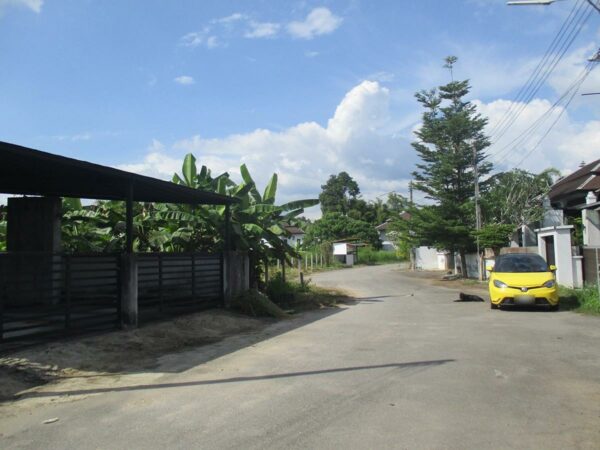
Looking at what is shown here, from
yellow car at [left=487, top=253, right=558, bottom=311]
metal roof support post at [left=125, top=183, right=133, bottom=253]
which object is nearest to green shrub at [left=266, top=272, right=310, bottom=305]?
yellow car at [left=487, top=253, right=558, bottom=311]

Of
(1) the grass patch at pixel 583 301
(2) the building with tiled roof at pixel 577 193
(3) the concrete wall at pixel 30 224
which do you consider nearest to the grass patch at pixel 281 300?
(3) the concrete wall at pixel 30 224

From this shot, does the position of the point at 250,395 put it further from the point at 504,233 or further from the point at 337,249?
the point at 337,249

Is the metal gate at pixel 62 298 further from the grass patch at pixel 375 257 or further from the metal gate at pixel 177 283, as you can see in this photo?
the grass patch at pixel 375 257

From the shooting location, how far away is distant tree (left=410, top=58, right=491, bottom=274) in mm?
32750

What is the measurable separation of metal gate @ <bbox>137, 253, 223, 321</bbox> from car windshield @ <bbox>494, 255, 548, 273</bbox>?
8.23m

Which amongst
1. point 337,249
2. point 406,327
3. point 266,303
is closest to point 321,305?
point 266,303

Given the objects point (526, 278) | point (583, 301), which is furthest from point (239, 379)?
point (583, 301)

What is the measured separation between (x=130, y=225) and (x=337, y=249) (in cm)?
4679

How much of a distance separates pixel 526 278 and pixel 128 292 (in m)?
10.3

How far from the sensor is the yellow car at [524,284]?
550 inches

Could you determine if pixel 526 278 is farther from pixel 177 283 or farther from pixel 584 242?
pixel 177 283

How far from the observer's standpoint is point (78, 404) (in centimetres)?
604

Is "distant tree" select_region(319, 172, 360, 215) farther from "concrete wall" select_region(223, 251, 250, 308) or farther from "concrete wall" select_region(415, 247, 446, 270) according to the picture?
"concrete wall" select_region(223, 251, 250, 308)

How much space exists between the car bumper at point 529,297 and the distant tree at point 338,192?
73.7 metres
